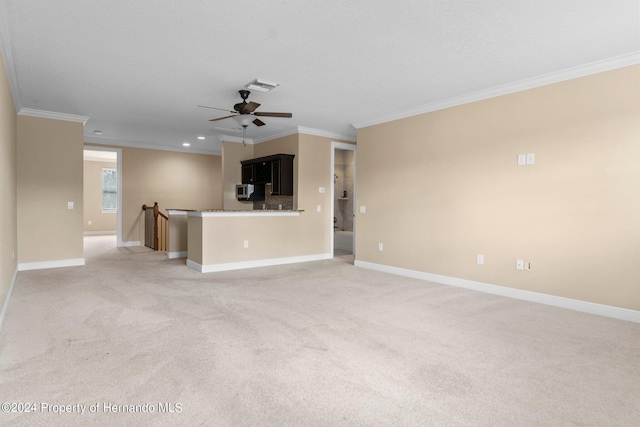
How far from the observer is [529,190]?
4.12 metres

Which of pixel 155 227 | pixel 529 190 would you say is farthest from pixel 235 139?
pixel 529 190

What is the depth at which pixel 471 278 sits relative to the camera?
15.3ft

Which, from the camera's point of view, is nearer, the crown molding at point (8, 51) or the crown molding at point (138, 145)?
the crown molding at point (8, 51)

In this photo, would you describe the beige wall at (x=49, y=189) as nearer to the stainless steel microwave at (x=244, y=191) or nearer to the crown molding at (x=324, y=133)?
the stainless steel microwave at (x=244, y=191)

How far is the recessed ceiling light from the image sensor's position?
163 inches

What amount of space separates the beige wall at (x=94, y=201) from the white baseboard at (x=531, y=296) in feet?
33.2

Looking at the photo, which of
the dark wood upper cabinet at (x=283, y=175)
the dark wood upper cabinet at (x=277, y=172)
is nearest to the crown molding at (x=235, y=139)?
the dark wood upper cabinet at (x=277, y=172)

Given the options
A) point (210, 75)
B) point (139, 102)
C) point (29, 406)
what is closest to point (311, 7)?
point (210, 75)

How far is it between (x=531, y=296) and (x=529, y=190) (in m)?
1.23

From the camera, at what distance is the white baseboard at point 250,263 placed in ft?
18.3

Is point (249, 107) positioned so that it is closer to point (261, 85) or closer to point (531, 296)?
point (261, 85)

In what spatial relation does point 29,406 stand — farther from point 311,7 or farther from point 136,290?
point 311,7

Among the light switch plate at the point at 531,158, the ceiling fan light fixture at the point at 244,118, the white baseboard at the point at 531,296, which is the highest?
the ceiling fan light fixture at the point at 244,118

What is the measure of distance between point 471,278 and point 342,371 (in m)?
3.01
